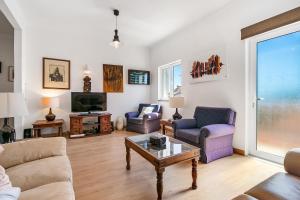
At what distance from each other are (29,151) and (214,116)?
279 centimetres

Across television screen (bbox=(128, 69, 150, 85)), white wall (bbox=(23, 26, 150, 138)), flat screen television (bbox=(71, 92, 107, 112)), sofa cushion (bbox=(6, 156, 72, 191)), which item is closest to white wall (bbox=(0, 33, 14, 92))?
white wall (bbox=(23, 26, 150, 138))

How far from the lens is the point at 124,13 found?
11.3 feet

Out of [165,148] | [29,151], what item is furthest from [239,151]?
[29,151]

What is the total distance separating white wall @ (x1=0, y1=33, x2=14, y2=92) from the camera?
4383 mm

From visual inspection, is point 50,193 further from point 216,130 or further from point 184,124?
point 184,124

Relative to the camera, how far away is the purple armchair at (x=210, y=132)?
252cm

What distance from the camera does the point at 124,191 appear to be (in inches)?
71.5

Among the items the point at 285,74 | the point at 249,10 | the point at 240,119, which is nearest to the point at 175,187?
the point at 240,119

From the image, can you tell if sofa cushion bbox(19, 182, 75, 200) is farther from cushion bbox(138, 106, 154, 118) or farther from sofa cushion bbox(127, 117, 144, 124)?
cushion bbox(138, 106, 154, 118)

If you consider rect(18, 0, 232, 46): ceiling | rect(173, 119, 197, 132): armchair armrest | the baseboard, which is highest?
rect(18, 0, 232, 46): ceiling

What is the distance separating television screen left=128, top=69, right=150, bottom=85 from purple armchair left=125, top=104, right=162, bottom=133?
1127mm

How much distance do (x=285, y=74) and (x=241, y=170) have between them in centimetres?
154

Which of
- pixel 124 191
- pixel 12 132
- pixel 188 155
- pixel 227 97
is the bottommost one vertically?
pixel 124 191

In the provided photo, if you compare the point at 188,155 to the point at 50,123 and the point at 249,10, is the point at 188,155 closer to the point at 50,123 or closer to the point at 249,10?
the point at 249,10
